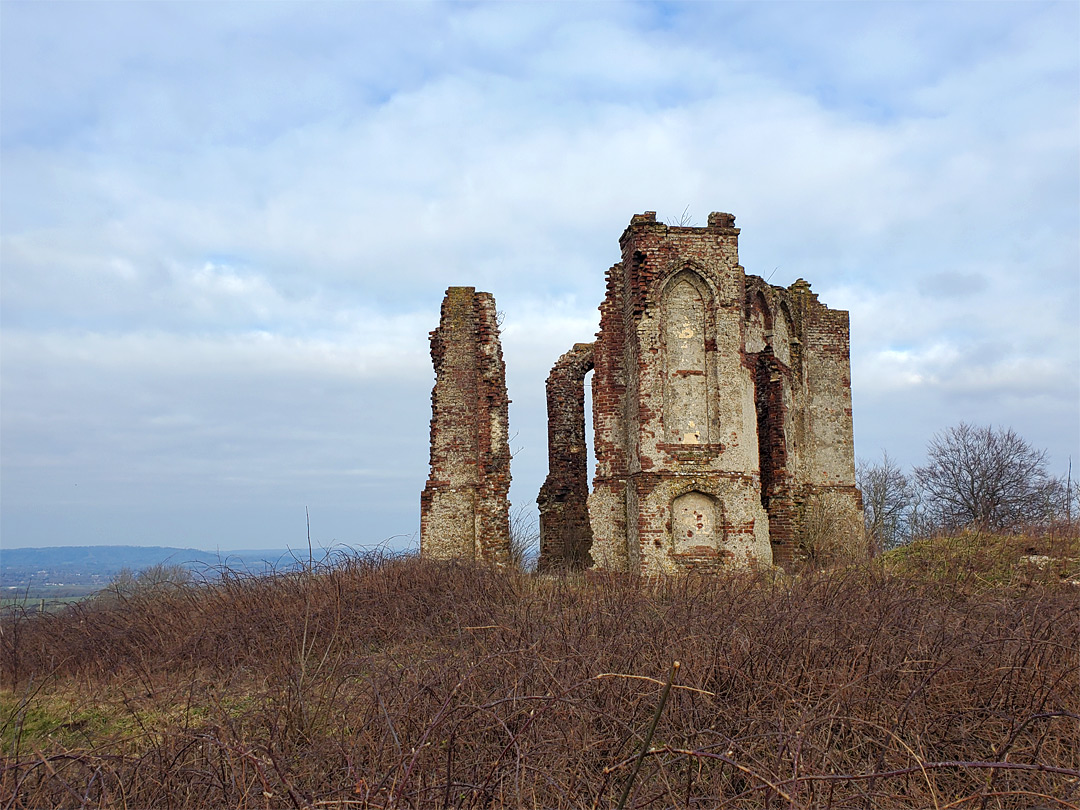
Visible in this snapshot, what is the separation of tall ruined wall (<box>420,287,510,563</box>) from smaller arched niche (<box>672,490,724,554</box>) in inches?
145

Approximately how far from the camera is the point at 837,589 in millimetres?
7715

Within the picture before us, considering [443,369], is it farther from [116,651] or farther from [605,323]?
[116,651]

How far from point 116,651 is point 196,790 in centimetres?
663

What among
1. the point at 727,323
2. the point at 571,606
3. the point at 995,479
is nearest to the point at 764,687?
the point at 571,606

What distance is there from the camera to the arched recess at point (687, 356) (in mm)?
14312

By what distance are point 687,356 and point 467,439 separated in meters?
4.87

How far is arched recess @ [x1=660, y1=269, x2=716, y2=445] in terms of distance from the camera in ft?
47.0

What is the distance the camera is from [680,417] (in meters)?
14.3

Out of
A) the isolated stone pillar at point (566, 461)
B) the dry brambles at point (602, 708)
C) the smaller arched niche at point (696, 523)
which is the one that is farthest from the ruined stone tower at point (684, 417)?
the dry brambles at point (602, 708)

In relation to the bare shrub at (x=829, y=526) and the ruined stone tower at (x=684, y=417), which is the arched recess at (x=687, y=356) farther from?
the bare shrub at (x=829, y=526)

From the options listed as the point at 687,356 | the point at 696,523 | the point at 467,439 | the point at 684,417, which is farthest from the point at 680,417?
the point at 467,439

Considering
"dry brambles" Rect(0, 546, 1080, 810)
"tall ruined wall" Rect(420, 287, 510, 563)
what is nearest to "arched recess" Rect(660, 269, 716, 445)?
"tall ruined wall" Rect(420, 287, 510, 563)

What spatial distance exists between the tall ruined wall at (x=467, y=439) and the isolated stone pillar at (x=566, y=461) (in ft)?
10.6

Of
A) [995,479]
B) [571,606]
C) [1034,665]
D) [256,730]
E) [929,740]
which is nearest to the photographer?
[929,740]
